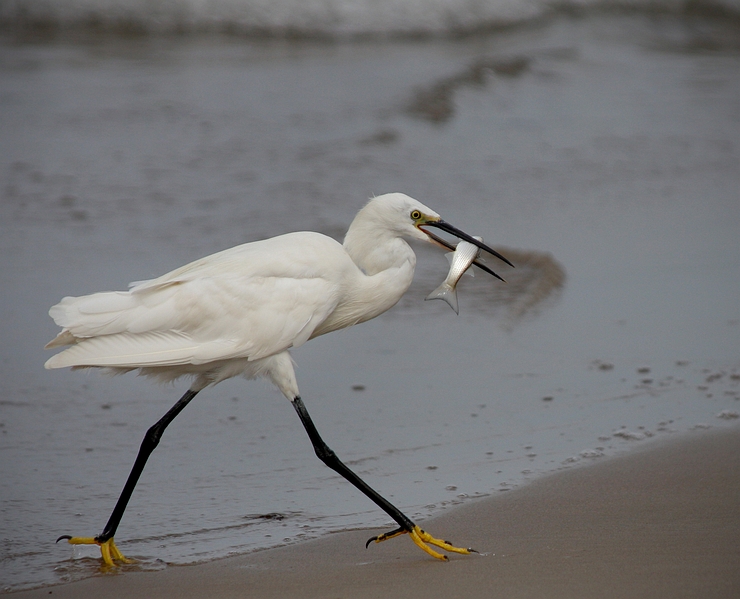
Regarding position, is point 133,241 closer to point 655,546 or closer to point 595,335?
point 595,335

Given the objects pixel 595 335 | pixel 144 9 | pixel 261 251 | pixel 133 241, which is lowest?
pixel 595 335

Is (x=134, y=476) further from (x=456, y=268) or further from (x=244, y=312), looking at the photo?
(x=456, y=268)

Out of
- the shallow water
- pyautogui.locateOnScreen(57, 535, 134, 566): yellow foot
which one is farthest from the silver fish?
pyautogui.locateOnScreen(57, 535, 134, 566): yellow foot

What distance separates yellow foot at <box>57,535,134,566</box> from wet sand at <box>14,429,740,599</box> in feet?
0.33

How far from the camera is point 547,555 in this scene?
3.28 metres

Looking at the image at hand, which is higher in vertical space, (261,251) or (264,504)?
(261,251)

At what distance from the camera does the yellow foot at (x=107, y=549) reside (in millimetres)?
3373

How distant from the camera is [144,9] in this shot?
49.8ft

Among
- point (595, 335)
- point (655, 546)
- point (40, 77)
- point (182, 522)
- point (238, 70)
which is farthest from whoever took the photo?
point (238, 70)

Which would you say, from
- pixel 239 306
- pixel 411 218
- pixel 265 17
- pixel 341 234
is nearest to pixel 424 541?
pixel 239 306

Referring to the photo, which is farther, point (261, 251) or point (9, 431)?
point (9, 431)

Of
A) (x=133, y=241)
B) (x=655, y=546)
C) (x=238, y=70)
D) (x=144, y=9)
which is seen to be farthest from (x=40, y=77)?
(x=655, y=546)

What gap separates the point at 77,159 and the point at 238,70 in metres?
4.13

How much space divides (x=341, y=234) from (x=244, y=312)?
142 inches
